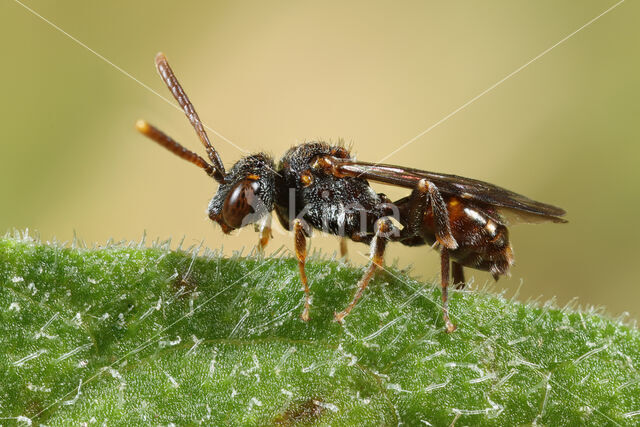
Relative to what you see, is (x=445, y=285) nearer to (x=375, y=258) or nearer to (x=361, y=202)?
(x=375, y=258)

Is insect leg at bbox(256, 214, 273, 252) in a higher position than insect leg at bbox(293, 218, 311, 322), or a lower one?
higher

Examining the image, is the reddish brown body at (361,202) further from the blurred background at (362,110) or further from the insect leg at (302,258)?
the blurred background at (362,110)

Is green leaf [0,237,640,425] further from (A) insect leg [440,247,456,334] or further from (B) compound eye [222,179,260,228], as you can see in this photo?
(B) compound eye [222,179,260,228]

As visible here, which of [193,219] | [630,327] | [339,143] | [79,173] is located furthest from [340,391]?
[79,173]

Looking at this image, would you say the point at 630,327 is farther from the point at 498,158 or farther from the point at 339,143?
the point at 498,158

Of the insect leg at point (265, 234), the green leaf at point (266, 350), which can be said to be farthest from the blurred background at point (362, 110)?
the green leaf at point (266, 350)

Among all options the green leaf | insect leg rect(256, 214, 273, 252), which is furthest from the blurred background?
the green leaf
